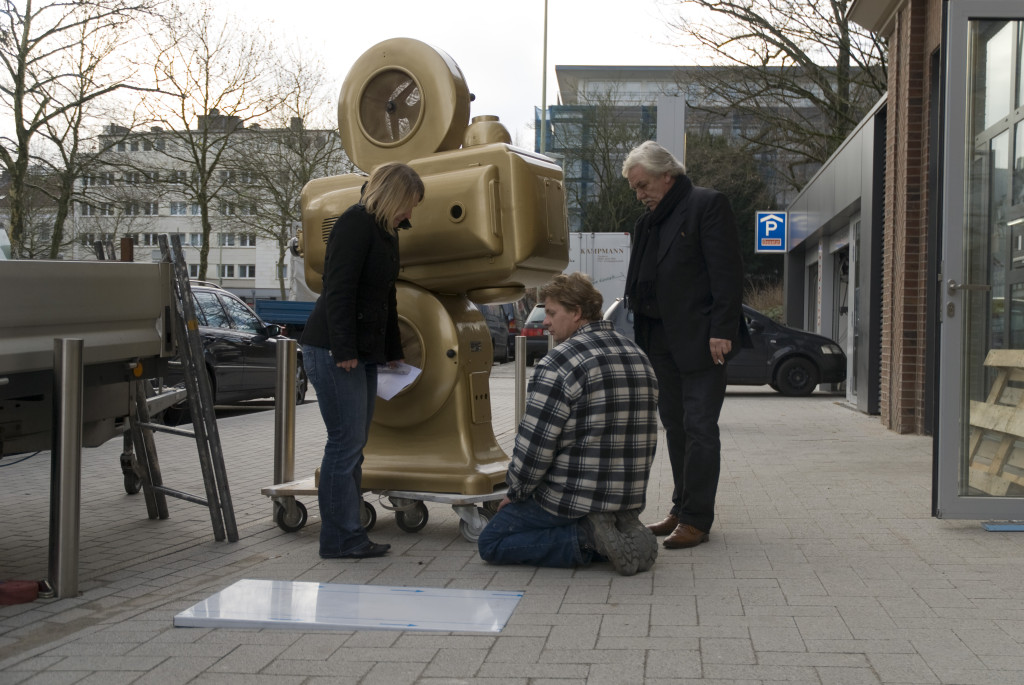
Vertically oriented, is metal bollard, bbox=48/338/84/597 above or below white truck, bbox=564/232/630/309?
below

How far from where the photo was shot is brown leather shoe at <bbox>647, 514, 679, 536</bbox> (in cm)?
592

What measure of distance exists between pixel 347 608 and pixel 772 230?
21.8 m

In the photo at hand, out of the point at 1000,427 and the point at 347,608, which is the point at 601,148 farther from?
the point at 347,608

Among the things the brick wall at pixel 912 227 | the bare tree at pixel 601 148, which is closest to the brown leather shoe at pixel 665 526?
the brick wall at pixel 912 227

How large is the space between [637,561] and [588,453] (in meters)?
0.52

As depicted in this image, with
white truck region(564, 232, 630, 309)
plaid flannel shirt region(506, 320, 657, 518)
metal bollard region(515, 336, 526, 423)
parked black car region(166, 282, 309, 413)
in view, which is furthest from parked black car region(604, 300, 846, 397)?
white truck region(564, 232, 630, 309)

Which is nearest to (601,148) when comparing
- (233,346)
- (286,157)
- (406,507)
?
(286,157)

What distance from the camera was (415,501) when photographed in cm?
602

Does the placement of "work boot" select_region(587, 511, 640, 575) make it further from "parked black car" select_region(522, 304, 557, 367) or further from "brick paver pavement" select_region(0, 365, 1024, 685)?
"parked black car" select_region(522, 304, 557, 367)

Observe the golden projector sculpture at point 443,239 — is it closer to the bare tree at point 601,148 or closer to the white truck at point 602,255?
the white truck at point 602,255

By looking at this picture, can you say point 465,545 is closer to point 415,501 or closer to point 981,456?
point 415,501

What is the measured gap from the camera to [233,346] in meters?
13.5

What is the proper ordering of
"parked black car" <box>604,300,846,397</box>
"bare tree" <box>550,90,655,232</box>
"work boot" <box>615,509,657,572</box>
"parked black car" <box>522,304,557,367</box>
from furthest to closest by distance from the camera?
1. "bare tree" <box>550,90,655,232</box>
2. "parked black car" <box>522,304,557,367</box>
3. "parked black car" <box>604,300,846,397</box>
4. "work boot" <box>615,509,657,572</box>

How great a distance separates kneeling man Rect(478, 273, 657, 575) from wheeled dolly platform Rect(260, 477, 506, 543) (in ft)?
1.99
